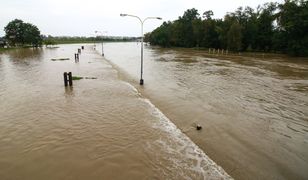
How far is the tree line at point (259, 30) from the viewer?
58531 millimetres

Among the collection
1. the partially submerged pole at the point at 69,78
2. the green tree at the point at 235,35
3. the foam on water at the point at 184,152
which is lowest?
the foam on water at the point at 184,152

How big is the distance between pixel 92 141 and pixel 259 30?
73.1 m

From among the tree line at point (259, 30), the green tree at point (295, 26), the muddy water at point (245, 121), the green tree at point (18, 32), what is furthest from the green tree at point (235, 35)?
the green tree at point (18, 32)

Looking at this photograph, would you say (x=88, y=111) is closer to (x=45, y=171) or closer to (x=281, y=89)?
(x=45, y=171)

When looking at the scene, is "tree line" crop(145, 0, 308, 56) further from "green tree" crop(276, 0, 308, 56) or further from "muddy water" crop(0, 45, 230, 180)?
"muddy water" crop(0, 45, 230, 180)

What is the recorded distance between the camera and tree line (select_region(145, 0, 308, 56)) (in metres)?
58.5

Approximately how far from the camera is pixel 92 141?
10438 millimetres

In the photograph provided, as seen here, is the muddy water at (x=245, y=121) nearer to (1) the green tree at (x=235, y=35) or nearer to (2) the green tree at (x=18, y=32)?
(1) the green tree at (x=235, y=35)

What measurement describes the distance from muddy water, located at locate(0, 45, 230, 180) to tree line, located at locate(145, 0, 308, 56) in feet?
186

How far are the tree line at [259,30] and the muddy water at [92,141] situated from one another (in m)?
56.7

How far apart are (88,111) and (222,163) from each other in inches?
341

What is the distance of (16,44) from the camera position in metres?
98.6

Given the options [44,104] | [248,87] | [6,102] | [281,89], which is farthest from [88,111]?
[281,89]

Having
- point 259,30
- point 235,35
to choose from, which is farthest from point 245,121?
point 259,30
